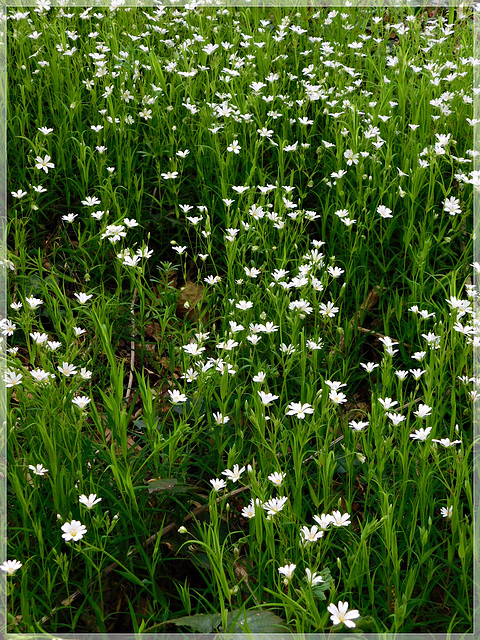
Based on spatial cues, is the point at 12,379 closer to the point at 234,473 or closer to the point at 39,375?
the point at 39,375

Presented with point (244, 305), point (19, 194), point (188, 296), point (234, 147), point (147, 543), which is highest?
point (234, 147)

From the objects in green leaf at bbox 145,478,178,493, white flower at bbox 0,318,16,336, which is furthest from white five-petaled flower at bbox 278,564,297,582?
white flower at bbox 0,318,16,336

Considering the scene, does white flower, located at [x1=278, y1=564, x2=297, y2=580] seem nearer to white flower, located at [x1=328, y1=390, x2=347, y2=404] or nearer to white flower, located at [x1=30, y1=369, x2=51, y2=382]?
white flower, located at [x1=328, y1=390, x2=347, y2=404]

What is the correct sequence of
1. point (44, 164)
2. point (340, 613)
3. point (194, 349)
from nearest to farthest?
point (340, 613) → point (194, 349) → point (44, 164)

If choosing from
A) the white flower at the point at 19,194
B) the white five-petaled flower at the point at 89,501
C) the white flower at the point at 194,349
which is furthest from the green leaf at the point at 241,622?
the white flower at the point at 19,194

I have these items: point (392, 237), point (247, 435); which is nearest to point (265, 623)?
point (247, 435)

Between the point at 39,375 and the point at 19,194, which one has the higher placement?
the point at 19,194

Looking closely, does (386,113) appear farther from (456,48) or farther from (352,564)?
(352,564)

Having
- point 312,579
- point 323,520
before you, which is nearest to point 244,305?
point 323,520

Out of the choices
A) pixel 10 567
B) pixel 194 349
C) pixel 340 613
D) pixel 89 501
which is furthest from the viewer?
pixel 194 349

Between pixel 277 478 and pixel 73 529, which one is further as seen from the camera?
pixel 277 478
